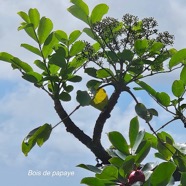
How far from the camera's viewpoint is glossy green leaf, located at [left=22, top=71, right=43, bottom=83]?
1.39 m

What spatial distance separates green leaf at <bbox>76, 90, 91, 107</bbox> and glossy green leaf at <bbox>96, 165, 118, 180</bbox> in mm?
242

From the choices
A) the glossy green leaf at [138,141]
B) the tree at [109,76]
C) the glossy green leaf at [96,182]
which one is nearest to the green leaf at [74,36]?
the tree at [109,76]

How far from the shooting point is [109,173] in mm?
1130

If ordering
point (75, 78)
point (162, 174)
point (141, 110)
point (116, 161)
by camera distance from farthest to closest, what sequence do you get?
1. point (75, 78)
2. point (141, 110)
3. point (116, 161)
4. point (162, 174)

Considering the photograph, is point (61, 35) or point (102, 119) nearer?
point (102, 119)

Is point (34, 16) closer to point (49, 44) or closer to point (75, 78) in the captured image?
point (49, 44)

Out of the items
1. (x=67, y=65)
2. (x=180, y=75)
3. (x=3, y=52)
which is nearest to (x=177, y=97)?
(x=180, y=75)

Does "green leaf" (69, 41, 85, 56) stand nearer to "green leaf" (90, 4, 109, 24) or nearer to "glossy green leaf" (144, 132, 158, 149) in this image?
"green leaf" (90, 4, 109, 24)

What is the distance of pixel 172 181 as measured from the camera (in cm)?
Answer: 113

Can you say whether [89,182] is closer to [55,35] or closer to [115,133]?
[115,133]

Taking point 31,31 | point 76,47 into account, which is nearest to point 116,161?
point 76,47

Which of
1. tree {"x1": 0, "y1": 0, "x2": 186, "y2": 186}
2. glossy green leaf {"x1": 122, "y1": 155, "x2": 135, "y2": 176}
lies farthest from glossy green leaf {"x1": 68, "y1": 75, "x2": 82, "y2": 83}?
glossy green leaf {"x1": 122, "y1": 155, "x2": 135, "y2": 176}

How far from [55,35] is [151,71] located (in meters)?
0.29

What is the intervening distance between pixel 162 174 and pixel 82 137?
30cm
